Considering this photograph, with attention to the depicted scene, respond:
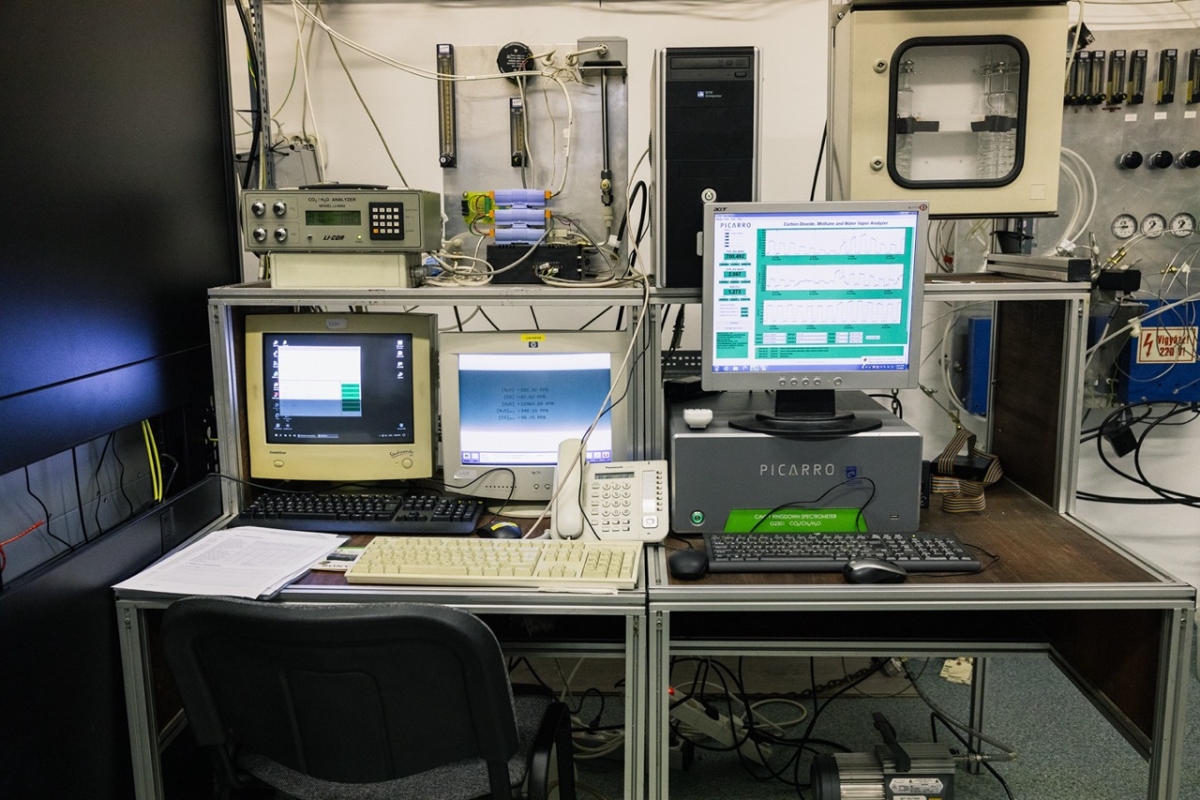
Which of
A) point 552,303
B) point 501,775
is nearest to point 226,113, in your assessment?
point 552,303

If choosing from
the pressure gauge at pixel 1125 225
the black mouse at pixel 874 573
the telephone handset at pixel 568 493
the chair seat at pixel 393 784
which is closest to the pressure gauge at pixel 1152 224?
the pressure gauge at pixel 1125 225

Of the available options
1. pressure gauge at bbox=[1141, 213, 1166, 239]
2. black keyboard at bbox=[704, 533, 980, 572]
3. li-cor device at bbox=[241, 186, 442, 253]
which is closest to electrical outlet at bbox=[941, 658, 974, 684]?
black keyboard at bbox=[704, 533, 980, 572]

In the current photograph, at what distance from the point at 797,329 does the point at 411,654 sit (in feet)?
3.11

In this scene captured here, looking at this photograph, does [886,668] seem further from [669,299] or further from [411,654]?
[411,654]

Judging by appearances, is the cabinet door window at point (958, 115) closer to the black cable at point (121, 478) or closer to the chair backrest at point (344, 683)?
the chair backrest at point (344, 683)

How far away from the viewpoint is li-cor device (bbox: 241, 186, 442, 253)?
1.86m

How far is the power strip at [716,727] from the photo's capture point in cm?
225

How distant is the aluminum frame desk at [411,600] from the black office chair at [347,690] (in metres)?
0.24

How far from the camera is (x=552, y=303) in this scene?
1.86m

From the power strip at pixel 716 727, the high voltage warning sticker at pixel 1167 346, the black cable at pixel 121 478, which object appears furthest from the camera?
the high voltage warning sticker at pixel 1167 346

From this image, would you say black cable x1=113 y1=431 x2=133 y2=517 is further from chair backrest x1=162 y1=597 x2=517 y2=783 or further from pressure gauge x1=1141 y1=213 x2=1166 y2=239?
pressure gauge x1=1141 y1=213 x2=1166 y2=239

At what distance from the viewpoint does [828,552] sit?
1.62 m

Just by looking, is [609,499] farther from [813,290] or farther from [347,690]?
[347,690]

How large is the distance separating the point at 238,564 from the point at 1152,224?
8.46ft
